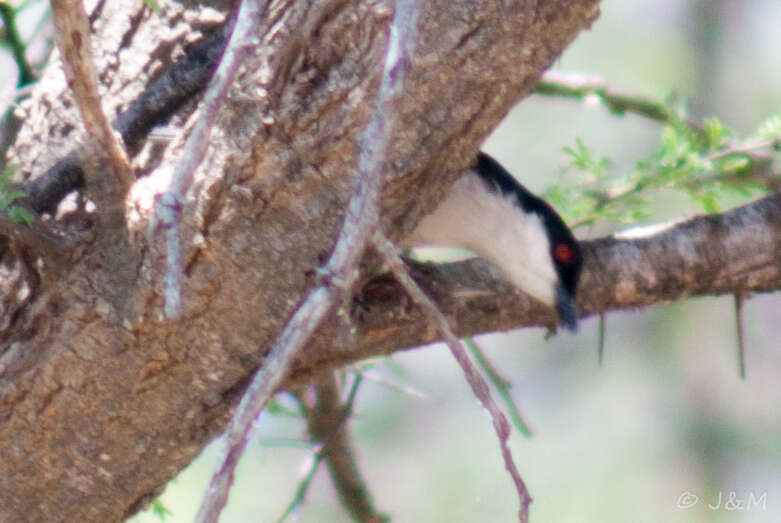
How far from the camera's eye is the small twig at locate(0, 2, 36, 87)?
8.38 feet

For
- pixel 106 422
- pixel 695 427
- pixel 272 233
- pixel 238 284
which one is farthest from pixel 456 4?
pixel 695 427

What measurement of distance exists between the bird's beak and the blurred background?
3770 millimetres

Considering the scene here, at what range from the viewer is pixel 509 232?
3461mm

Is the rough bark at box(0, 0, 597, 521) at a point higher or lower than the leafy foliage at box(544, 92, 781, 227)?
lower

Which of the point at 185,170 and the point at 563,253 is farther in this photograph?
the point at 563,253

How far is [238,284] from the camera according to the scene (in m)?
2.18

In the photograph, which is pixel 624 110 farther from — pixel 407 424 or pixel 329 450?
pixel 407 424

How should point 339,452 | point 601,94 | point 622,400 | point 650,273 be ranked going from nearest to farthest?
point 650,273 → point 339,452 → point 601,94 → point 622,400

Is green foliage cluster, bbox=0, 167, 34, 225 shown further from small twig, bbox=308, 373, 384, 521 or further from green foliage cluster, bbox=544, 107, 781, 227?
green foliage cluster, bbox=544, 107, 781, 227

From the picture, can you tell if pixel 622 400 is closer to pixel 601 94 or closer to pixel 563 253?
pixel 601 94

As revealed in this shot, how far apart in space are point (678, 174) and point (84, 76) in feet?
6.39

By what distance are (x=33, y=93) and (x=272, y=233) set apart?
87 cm

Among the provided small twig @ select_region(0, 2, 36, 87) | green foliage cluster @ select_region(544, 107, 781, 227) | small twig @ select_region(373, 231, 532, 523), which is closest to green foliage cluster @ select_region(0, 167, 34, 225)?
small twig @ select_region(0, 2, 36, 87)

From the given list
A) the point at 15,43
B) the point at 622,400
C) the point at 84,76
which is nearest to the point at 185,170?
the point at 84,76
